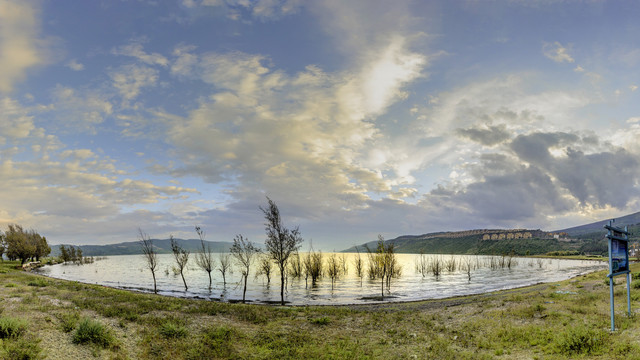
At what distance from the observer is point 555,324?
58.4 feet

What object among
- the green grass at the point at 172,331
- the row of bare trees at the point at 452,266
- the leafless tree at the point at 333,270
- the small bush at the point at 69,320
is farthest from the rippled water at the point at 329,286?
the small bush at the point at 69,320

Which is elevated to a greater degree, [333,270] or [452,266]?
[333,270]

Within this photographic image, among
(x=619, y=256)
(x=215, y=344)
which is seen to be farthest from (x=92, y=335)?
(x=619, y=256)

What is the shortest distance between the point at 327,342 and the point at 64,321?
14105mm

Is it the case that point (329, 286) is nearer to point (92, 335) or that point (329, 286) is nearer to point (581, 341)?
point (92, 335)

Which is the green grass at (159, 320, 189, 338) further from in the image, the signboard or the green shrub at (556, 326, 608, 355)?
the signboard

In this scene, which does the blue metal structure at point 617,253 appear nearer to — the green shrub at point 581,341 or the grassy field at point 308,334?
the green shrub at point 581,341

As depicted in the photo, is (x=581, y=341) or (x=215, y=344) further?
(x=215, y=344)

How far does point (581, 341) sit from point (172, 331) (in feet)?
65.3

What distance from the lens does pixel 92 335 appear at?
14.9 meters

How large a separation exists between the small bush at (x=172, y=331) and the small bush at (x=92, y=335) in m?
2.55

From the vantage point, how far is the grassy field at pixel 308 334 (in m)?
13.7

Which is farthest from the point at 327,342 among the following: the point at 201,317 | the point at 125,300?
the point at 125,300

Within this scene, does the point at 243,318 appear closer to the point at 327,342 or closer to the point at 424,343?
the point at 327,342
